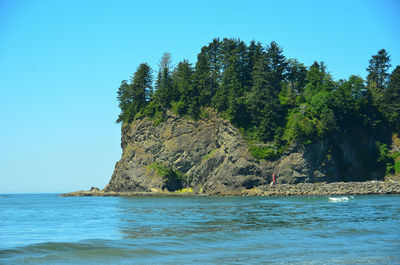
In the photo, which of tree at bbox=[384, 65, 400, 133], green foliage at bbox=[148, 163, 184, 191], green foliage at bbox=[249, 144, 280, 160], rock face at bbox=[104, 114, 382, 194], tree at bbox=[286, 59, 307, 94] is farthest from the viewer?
tree at bbox=[286, 59, 307, 94]

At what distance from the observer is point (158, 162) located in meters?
80.4

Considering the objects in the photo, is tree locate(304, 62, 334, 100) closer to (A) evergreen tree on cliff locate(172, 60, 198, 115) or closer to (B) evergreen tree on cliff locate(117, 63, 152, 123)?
(A) evergreen tree on cliff locate(172, 60, 198, 115)

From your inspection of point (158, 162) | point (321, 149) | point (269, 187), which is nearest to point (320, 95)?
point (321, 149)

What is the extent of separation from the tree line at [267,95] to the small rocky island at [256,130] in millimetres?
213

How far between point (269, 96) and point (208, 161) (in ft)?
54.9

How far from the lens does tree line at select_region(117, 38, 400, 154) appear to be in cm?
7106

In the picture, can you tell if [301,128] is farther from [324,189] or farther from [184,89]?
[184,89]

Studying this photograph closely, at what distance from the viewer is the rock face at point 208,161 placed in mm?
67500

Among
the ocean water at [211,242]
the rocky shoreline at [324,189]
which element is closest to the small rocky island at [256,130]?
the rocky shoreline at [324,189]

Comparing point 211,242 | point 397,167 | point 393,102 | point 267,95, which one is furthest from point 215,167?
point 211,242

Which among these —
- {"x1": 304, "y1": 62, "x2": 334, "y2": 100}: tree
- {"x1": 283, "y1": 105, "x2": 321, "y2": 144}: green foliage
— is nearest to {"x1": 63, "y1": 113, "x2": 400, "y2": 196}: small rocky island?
{"x1": 283, "y1": 105, "x2": 321, "y2": 144}: green foliage

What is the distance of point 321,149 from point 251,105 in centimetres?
1513

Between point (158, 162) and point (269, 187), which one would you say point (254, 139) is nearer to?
point (269, 187)

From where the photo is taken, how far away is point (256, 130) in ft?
238
